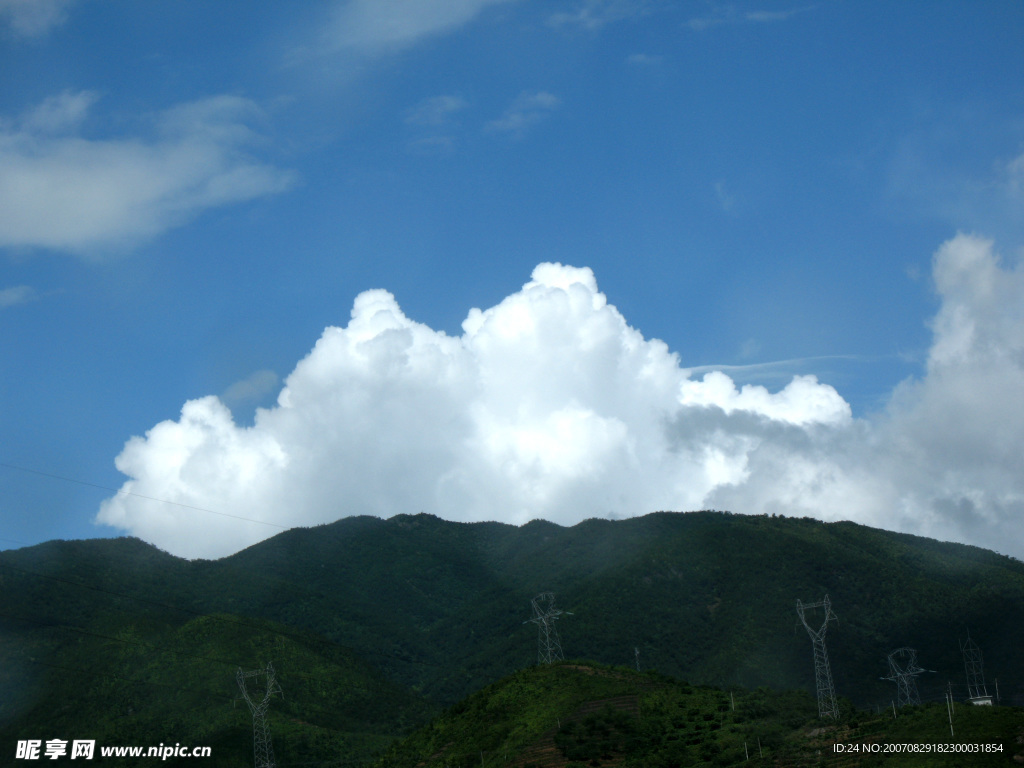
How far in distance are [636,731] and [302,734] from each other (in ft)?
181

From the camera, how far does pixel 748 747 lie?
197 ft

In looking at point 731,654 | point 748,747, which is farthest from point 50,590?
point 748,747

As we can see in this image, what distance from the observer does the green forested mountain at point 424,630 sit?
118250mm

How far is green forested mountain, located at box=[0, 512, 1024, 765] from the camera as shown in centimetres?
11825

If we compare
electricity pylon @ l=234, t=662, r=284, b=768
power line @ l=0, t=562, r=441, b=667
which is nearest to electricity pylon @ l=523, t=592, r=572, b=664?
electricity pylon @ l=234, t=662, r=284, b=768

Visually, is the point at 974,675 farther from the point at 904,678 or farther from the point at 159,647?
the point at 159,647

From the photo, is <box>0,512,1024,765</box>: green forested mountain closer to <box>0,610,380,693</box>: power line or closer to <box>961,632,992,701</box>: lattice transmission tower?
<box>0,610,380,693</box>: power line

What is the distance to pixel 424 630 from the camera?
189000mm

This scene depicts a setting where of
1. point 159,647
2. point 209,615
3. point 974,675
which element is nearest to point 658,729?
point 974,675

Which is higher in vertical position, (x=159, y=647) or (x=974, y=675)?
(x=159, y=647)

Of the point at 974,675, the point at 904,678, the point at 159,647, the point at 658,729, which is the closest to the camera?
the point at 658,729

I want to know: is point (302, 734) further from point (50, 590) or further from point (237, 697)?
point (50, 590)

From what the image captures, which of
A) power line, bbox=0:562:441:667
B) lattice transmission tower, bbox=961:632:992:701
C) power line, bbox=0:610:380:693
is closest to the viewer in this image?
lattice transmission tower, bbox=961:632:992:701

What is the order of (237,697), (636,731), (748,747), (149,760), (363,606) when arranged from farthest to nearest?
1. (363,606)
2. (237,697)
3. (149,760)
4. (636,731)
5. (748,747)
